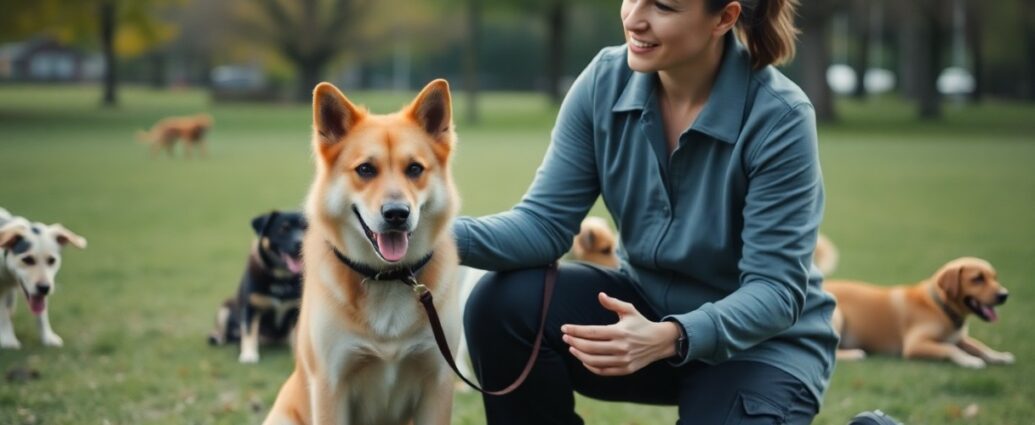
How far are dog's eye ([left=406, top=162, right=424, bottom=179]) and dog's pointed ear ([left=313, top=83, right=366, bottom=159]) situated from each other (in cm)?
22

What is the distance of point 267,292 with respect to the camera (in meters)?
6.00

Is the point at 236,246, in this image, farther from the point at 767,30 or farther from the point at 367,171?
the point at 767,30

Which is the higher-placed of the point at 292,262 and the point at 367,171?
the point at 367,171

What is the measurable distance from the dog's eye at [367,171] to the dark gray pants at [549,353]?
1.80 feet

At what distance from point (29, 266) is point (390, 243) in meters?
3.21

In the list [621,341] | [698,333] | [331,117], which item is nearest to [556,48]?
[331,117]

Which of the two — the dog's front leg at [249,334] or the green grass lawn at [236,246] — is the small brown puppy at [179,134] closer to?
the green grass lawn at [236,246]

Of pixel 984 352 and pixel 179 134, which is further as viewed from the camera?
pixel 179 134

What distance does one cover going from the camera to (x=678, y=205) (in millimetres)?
3322

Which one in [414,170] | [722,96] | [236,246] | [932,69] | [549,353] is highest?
[722,96]

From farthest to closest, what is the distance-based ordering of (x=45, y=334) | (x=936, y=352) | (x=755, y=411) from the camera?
(x=936, y=352), (x=45, y=334), (x=755, y=411)

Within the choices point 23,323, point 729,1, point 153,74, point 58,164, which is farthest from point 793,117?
point 153,74

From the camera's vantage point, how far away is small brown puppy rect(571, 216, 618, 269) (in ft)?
19.7

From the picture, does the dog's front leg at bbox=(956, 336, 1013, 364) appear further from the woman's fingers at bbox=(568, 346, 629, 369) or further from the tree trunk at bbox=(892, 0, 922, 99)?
the tree trunk at bbox=(892, 0, 922, 99)
